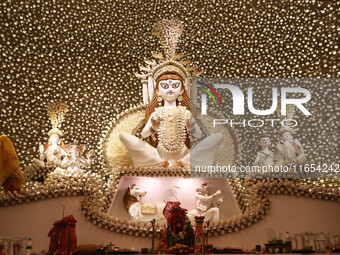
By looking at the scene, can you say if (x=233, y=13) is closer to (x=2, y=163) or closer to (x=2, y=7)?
(x=2, y=7)

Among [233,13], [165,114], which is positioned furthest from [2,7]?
[233,13]

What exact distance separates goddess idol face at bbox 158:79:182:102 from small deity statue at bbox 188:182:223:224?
161cm

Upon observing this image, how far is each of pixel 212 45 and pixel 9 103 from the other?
4.05 metres

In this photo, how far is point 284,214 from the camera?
4266 mm

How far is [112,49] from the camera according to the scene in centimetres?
808

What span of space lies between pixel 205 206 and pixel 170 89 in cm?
197

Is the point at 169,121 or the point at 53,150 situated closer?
the point at 169,121

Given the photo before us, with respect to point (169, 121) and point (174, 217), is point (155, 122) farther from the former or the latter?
point (174, 217)

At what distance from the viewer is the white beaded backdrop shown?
283 inches

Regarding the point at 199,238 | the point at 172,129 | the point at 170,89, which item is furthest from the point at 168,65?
the point at 199,238

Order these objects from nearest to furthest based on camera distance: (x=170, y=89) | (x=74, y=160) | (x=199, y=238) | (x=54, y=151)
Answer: (x=199, y=238) < (x=170, y=89) < (x=74, y=160) < (x=54, y=151)

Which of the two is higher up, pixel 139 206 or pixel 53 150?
pixel 53 150

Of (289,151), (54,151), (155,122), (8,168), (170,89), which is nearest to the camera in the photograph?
(8,168)

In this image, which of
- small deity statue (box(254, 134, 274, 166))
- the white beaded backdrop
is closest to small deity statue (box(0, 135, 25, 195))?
the white beaded backdrop
